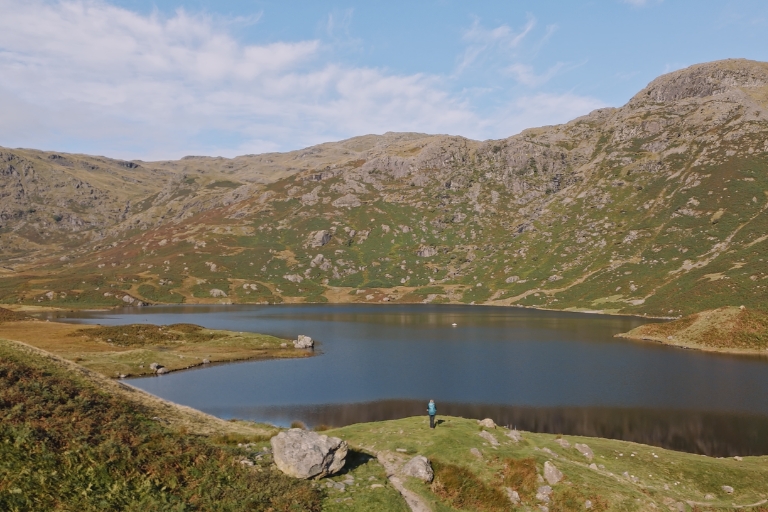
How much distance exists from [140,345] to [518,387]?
8348 cm

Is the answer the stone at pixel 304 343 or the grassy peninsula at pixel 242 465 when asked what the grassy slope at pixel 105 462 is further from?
the stone at pixel 304 343

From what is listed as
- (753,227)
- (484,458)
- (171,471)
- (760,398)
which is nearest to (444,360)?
(760,398)

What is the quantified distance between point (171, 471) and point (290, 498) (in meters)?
5.92

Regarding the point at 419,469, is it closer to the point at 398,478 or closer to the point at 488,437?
the point at 398,478

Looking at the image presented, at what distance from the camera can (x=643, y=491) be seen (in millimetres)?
28672

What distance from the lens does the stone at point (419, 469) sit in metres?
27.6

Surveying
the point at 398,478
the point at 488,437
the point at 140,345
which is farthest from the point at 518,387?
the point at 140,345

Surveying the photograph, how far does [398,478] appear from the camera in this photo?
2742 centimetres

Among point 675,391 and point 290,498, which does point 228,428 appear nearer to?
point 290,498

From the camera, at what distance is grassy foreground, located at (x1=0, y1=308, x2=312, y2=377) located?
Result: 274 feet

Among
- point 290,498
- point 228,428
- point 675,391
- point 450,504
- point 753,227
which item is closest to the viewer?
point 290,498

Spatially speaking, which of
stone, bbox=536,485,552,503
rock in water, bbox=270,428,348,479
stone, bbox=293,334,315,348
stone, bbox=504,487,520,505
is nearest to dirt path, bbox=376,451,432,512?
rock in water, bbox=270,428,348,479

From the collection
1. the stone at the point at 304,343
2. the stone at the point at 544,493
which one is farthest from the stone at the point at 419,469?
the stone at the point at 304,343

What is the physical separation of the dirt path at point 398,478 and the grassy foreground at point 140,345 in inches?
2493
